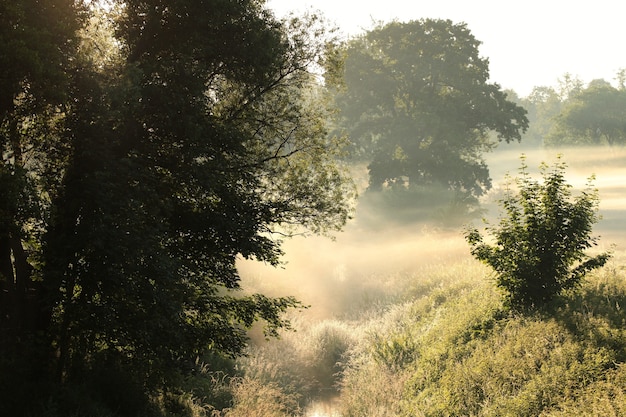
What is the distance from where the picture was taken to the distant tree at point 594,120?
73.6m

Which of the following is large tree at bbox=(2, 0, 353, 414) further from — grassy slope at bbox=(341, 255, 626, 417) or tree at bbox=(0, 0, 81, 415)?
grassy slope at bbox=(341, 255, 626, 417)

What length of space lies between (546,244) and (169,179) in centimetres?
856

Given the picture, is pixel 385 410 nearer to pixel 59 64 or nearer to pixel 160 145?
pixel 160 145

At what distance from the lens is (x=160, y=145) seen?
1167cm

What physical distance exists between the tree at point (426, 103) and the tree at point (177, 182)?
3326cm

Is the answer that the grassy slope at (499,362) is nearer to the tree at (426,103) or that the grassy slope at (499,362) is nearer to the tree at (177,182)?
the tree at (177,182)

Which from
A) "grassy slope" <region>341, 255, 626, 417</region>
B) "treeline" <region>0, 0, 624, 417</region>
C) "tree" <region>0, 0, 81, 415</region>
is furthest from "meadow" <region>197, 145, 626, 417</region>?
"tree" <region>0, 0, 81, 415</region>

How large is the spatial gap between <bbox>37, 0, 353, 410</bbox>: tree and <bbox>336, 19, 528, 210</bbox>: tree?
33.3m

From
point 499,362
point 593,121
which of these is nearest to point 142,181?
point 499,362

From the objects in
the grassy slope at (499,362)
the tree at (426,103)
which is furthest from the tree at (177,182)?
the tree at (426,103)

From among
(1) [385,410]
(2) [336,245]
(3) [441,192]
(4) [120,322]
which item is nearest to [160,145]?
(4) [120,322]

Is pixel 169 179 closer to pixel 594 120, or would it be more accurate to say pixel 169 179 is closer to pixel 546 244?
pixel 546 244

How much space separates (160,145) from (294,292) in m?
15.8

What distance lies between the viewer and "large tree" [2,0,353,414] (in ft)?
33.0
